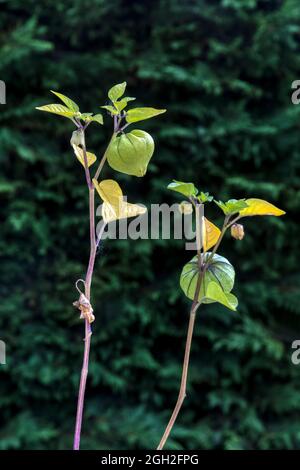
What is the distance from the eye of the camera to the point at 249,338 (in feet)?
3.84

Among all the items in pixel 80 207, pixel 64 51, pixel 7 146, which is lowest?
pixel 80 207

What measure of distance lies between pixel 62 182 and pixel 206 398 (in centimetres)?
63

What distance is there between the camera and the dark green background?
118 cm

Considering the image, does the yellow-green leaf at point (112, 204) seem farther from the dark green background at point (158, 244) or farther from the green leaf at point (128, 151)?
the dark green background at point (158, 244)

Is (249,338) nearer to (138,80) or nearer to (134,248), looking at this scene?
(134,248)

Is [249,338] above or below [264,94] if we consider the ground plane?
below

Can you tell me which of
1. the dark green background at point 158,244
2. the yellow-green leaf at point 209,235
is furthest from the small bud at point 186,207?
the dark green background at point 158,244

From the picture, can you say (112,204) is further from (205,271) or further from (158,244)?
(158,244)

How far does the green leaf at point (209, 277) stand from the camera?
0.23 meters

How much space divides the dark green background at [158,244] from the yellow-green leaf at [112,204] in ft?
3.08

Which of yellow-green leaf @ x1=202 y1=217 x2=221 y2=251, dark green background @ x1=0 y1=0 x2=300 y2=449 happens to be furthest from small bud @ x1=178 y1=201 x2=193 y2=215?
dark green background @ x1=0 y1=0 x2=300 y2=449

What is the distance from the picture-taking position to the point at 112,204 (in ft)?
0.79

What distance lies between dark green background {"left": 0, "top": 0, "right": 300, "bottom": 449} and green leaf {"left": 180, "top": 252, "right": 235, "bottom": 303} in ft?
3.10
